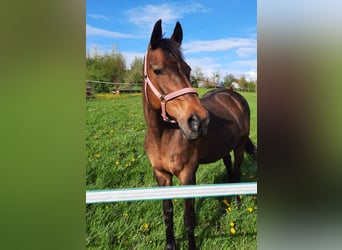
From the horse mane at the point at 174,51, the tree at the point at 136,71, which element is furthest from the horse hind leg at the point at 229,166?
the tree at the point at 136,71

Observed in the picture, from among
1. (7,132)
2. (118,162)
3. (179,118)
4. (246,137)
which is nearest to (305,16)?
(246,137)

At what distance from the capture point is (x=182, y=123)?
1.73 metres

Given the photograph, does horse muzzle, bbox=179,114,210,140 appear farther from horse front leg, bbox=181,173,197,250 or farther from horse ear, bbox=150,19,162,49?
horse ear, bbox=150,19,162,49

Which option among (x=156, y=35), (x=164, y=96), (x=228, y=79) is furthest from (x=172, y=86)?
(x=228, y=79)

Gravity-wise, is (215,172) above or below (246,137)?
below

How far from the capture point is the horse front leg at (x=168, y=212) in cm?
184

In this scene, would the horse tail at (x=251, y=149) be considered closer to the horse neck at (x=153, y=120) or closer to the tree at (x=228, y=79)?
the tree at (x=228, y=79)

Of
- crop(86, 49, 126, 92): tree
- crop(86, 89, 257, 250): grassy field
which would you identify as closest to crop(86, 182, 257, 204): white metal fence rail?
crop(86, 89, 257, 250): grassy field

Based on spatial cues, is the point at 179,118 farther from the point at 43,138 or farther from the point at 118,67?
the point at 43,138

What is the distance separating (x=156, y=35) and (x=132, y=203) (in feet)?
3.28

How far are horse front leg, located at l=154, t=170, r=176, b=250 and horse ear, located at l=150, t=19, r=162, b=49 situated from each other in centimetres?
76

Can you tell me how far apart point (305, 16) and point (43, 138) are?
5.90 ft

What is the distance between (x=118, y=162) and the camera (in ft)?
5.92

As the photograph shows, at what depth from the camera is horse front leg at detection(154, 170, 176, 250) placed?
1.84 meters
